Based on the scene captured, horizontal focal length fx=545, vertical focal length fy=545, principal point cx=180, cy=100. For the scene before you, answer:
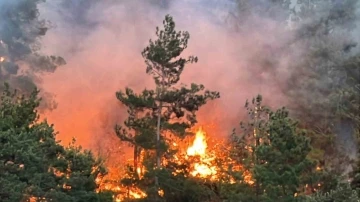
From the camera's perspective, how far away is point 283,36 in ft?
119

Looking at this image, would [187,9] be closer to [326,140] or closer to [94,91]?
[94,91]

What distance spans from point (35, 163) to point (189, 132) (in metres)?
9.48

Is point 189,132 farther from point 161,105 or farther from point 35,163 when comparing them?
point 35,163

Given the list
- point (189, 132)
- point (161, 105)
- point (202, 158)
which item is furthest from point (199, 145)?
point (161, 105)

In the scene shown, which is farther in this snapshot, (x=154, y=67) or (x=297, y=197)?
(x=154, y=67)

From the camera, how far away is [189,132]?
2516cm

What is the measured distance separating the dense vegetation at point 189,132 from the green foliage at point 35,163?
0.11 ft

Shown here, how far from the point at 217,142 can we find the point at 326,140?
6640mm

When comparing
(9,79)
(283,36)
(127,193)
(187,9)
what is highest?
(187,9)

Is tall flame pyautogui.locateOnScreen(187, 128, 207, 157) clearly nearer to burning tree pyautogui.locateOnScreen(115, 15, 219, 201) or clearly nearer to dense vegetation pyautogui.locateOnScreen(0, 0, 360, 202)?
dense vegetation pyautogui.locateOnScreen(0, 0, 360, 202)

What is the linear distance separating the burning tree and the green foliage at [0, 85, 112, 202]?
3.07 metres

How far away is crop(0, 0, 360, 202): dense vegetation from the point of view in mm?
16844

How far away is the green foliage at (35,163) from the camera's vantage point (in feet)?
54.1

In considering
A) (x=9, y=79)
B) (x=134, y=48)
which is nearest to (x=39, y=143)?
(x=9, y=79)
